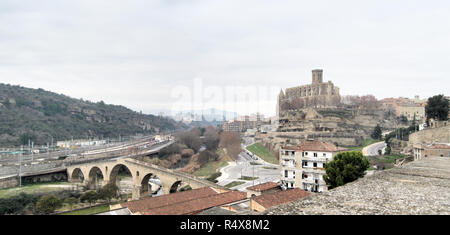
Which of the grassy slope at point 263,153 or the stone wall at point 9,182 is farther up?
the grassy slope at point 263,153

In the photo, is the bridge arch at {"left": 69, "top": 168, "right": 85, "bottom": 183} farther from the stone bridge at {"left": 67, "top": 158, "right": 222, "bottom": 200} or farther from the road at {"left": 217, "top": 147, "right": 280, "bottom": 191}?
the road at {"left": 217, "top": 147, "right": 280, "bottom": 191}

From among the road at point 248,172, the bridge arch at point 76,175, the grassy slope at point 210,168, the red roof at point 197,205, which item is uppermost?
the red roof at point 197,205

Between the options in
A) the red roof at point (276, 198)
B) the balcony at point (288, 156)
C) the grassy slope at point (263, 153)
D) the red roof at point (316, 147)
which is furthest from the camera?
the grassy slope at point (263, 153)

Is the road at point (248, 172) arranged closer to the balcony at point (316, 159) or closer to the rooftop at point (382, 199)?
the balcony at point (316, 159)

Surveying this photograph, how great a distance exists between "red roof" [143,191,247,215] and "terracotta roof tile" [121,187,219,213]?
1.12m

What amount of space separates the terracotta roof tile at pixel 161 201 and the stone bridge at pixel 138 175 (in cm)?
192

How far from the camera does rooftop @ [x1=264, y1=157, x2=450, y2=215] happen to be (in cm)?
486

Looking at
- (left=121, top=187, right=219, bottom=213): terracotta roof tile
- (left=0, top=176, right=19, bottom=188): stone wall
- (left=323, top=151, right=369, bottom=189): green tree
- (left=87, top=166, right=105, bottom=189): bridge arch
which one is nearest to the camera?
(left=121, top=187, right=219, bottom=213): terracotta roof tile

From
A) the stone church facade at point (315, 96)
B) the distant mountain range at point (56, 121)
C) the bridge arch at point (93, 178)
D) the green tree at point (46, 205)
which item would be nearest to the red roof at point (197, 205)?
the green tree at point (46, 205)

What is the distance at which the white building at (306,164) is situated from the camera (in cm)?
2076

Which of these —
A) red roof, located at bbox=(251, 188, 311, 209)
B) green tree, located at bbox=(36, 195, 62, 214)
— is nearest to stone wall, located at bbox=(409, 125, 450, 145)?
red roof, located at bbox=(251, 188, 311, 209)

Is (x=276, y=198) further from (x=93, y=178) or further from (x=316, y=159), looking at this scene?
(x=93, y=178)

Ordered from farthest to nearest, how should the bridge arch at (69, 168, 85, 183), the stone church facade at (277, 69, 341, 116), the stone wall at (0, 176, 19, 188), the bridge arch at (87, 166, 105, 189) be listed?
the stone church facade at (277, 69, 341, 116) → the bridge arch at (69, 168, 85, 183) → the bridge arch at (87, 166, 105, 189) → the stone wall at (0, 176, 19, 188)
